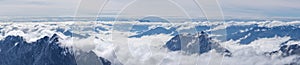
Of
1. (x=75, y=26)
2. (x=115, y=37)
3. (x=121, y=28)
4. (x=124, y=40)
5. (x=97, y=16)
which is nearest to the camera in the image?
(x=97, y=16)

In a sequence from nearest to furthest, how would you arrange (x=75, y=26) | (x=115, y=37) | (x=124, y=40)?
1. (x=75, y=26)
2. (x=115, y=37)
3. (x=124, y=40)

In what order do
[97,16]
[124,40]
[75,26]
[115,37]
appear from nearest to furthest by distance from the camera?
[97,16]
[75,26]
[115,37]
[124,40]

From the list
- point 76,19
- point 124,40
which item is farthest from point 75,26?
point 124,40

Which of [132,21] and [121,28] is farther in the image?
Answer: [132,21]

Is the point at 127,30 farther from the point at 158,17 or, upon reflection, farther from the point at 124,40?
the point at 124,40

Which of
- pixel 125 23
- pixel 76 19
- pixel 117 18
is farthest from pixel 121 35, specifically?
pixel 76 19

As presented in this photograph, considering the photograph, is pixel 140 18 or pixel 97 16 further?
pixel 140 18

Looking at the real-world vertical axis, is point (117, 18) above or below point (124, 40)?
above

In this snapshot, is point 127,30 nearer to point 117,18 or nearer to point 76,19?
point 117,18
